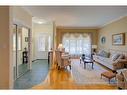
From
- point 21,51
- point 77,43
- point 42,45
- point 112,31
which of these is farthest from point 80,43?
point 21,51

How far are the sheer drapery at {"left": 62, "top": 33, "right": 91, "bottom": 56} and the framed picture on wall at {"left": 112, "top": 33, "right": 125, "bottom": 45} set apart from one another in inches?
179

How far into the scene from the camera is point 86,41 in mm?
14570

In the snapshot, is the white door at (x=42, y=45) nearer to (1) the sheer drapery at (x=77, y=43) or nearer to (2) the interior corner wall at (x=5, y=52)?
(1) the sheer drapery at (x=77, y=43)

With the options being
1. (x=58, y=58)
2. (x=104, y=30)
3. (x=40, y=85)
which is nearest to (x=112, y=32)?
(x=104, y=30)

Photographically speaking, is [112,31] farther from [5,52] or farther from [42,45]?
[5,52]

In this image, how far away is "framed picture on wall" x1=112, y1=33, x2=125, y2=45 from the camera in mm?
8656

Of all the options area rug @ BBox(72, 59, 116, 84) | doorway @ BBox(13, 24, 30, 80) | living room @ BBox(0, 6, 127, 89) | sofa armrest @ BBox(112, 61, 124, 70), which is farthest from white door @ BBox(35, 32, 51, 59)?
sofa armrest @ BBox(112, 61, 124, 70)

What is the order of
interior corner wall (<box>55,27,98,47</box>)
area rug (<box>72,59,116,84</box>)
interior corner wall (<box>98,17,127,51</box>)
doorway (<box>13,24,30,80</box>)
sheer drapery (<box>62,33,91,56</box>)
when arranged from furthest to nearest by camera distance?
sheer drapery (<box>62,33,91,56</box>), interior corner wall (<box>55,27,98,47</box>), interior corner wall (<box>98,17,127,51</box>), doorway (<box>13,24,30,80</box>), area rug (<box>72,59,116,84</box>)

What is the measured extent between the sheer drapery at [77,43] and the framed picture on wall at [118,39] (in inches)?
179

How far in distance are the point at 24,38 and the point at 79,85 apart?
3360 mm

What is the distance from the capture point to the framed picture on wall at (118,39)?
8.66 meters

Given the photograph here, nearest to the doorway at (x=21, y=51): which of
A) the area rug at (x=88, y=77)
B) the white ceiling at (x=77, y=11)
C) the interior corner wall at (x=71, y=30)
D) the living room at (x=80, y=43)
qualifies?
the living room at (x=80, y=43)

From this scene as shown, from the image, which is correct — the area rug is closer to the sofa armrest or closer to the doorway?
the sofa armrest

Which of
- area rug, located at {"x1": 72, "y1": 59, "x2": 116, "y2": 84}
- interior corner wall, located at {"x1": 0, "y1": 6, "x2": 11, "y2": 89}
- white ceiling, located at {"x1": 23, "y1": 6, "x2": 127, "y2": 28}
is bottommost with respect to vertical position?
area rug, located at {"x1": 72, "y1": 59, "x2": 116, "y2": 84}
